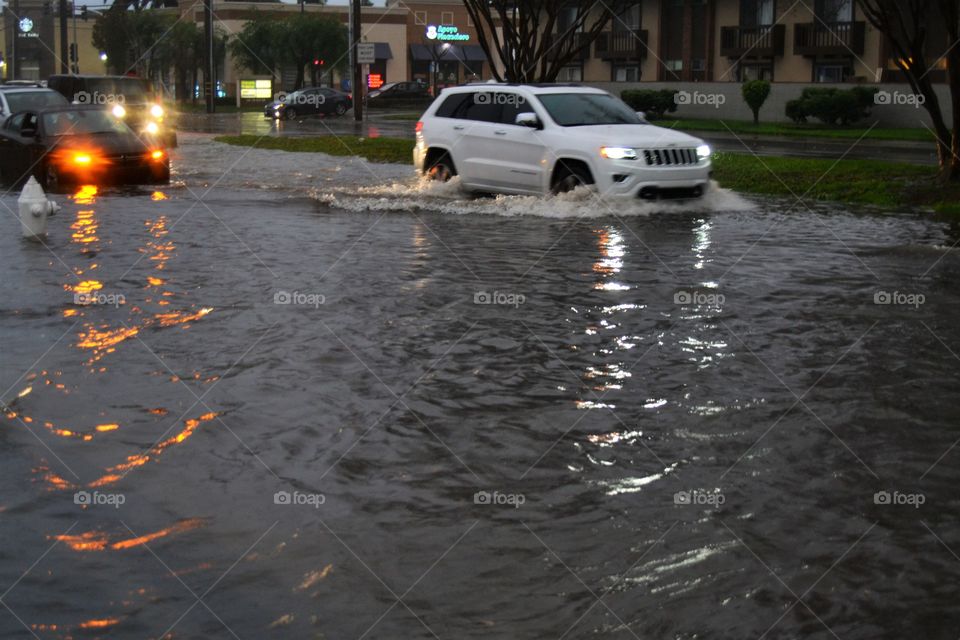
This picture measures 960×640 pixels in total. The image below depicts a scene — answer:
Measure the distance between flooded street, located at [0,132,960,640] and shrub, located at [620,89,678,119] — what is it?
35.4 metres

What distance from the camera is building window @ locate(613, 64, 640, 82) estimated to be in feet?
→ 191

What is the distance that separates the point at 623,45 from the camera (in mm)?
58188

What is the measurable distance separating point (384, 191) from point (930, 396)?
44.2ft

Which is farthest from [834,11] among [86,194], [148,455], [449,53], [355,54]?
[449,53]

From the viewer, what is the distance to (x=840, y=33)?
48.1 m

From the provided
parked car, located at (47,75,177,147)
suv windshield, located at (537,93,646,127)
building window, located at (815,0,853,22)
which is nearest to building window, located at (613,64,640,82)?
A: building window, located at (815,0,853,22)

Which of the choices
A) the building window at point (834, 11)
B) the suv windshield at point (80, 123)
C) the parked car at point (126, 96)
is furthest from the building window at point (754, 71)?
the suv windshield at point (80, 123)

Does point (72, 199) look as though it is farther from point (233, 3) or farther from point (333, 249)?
point (233, 3)

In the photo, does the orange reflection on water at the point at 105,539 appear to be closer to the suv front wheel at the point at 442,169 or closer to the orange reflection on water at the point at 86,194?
the suv front wheel at the point at 442,169

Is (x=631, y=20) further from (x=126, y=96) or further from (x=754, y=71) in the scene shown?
(x=126, y=96)

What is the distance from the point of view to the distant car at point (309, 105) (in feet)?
199

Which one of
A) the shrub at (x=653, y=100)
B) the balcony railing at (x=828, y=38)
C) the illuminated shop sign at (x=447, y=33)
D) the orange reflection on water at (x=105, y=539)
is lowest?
the orange reflection on water at (x=105, y=539)

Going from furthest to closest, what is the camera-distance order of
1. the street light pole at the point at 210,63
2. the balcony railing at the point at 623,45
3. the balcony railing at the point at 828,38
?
the street light pole at the point at 210,63 < the balcony railing at the point at 623,45 < the balcony railing at the point at 828,38

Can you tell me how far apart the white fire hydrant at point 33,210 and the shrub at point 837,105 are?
30.7 metres
